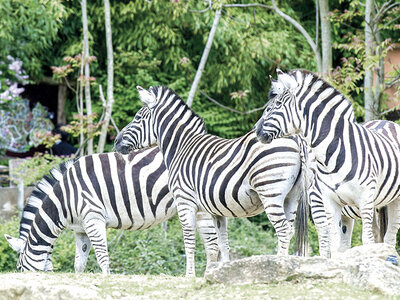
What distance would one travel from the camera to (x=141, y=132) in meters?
8.10

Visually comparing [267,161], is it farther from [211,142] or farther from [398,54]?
[398,54]

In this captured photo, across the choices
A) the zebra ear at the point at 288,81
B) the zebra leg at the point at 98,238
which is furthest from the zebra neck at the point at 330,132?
the zebra leg at the point at 98,238

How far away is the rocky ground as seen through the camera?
5.39 m

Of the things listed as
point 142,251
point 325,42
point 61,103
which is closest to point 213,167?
point 142,251

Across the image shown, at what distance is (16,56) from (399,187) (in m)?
10.3

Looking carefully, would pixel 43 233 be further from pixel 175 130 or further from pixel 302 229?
pixel 302 229

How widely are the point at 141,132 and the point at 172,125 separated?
1.26ft

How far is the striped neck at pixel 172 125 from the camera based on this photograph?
795cm

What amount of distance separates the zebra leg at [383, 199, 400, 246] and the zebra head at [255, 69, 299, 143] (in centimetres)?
162

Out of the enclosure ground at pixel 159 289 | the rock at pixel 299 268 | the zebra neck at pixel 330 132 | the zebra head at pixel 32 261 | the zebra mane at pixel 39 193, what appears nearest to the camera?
the enclosure ground at pixel 159 289

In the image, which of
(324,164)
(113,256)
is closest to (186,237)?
(324,164)

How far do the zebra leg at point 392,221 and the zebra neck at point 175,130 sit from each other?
221 cm

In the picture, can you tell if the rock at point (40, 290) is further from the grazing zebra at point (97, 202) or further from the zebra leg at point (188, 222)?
the grazing zebra at point (97, 202)

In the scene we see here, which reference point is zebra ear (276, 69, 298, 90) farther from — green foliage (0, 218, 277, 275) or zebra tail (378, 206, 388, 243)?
green foliage (0, 218, 277, 275)
